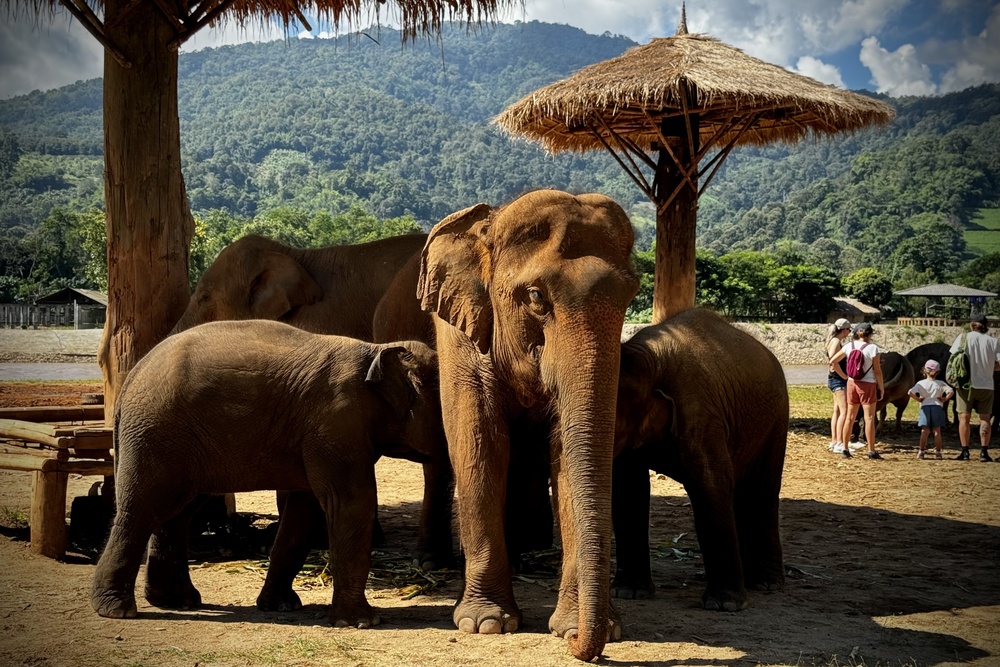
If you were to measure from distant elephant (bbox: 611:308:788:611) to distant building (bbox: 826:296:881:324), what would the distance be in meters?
45.2

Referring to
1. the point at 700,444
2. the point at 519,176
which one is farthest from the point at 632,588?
the point at 519,176

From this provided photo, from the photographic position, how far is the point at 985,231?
3728 inches

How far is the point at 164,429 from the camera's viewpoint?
594cm

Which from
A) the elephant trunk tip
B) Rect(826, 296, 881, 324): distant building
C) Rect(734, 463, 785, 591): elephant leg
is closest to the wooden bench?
the elephant trunk tip

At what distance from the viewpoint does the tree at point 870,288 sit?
59.3m

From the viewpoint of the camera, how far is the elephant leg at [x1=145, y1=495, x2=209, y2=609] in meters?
6.23

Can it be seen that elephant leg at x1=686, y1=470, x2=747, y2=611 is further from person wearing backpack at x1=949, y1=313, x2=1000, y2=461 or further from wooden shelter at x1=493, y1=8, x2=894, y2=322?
person wearing backpack at x1=949, y1=313, x2=1000, y2=461

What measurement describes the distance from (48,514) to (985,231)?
99562mm

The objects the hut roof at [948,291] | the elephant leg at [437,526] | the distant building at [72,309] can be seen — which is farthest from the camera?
the distant building at [72,309]

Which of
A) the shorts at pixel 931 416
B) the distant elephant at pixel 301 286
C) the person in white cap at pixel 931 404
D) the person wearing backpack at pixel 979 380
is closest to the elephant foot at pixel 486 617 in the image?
the distant elephant at pixel 301 286

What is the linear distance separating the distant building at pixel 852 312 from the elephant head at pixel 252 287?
148 ft

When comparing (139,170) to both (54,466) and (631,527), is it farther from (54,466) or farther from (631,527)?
(631,527)

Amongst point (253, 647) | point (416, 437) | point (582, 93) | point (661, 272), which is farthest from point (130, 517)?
point (661, 272)

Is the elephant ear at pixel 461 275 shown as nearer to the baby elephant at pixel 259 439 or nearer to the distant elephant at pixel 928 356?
the baby elephant at pixel 259 439
